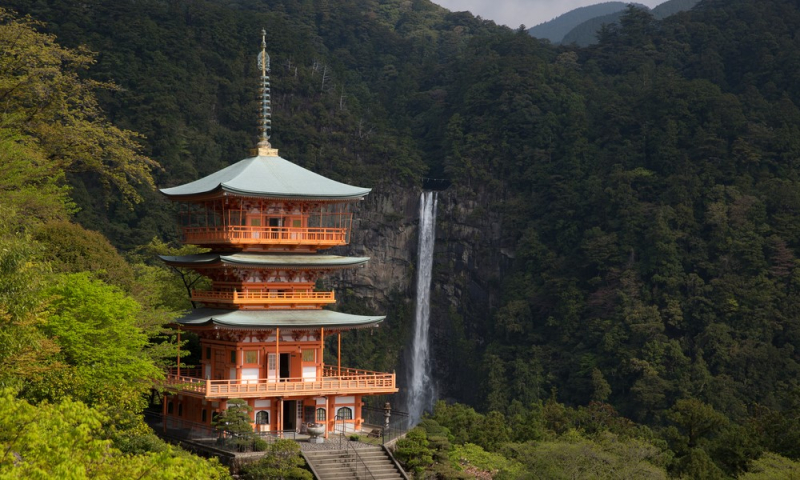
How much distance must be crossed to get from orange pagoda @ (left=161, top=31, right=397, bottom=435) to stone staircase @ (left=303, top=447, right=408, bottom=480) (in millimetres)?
2753

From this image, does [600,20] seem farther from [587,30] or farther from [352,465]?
[352,465]

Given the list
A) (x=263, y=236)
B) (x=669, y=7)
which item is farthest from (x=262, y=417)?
(x=669, y=7)

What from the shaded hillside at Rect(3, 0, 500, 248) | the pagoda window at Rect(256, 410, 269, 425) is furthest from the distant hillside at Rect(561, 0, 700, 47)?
the pagoda window at Rect(256, 410, 269, 425)

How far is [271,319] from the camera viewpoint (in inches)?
1346

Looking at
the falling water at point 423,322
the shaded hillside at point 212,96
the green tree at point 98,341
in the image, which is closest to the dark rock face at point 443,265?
the falling water at point 423,322

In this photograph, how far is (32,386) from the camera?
86.8ft

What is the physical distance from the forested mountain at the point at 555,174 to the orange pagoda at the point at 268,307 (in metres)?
16.3

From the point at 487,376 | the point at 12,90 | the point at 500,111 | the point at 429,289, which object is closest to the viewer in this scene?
the point at 12,90

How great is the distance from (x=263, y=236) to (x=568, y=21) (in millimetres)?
152818

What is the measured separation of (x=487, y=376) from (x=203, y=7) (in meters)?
35.8

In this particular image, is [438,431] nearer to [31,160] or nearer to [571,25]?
[31,160]

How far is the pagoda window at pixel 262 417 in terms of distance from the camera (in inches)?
1316

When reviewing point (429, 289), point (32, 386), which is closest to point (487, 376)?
point (429, 289)

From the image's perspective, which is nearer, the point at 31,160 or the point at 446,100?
the point at 31,160
